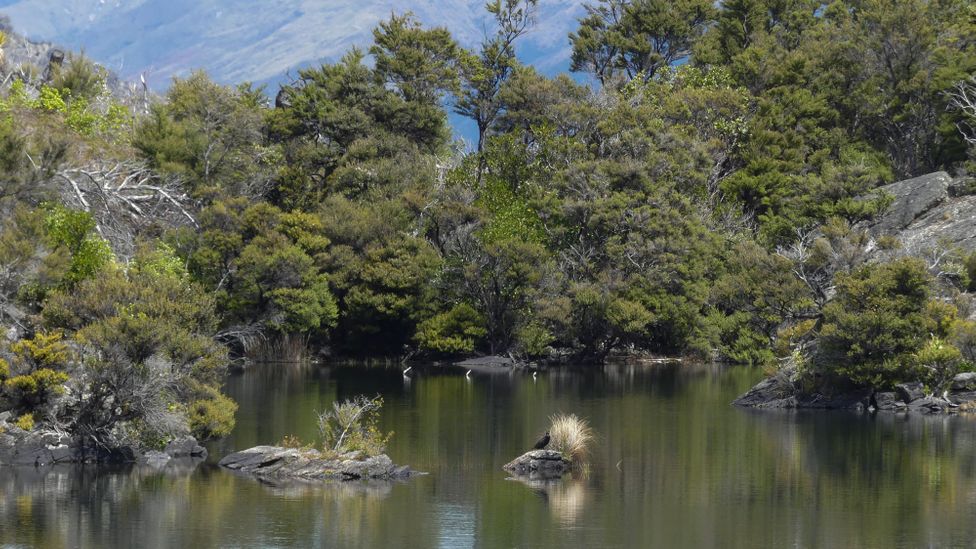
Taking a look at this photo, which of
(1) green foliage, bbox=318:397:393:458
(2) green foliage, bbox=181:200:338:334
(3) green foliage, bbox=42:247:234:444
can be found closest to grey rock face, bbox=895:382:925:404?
(1) green foliage, bbox=318:397:393:458

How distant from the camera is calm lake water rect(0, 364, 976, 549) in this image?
34031mm

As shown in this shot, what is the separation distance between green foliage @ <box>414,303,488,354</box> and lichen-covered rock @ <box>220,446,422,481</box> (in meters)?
39.3

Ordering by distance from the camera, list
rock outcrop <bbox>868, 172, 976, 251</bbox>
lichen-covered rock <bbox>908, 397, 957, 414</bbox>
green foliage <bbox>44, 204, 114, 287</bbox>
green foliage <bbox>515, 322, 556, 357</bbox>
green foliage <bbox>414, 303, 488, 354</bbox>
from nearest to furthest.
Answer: green foliage <bbox>44, 204, 114, 287</bbox>, lichen-covered rock <bbox>908, 397, 957, 414</bbox>, rock outcrop <bbox>868, 172, 976, 251</bbox>, green foliage <bbox>414, 303, 488, 354</bbox>, green foliage <bbox>515, 322, 556, 357</bbox>

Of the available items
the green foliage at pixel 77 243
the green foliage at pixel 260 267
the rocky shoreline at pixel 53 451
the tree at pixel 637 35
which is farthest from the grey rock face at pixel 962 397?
the tree at pixel 637 35

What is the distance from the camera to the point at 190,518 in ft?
116

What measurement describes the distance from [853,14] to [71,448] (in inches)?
3332

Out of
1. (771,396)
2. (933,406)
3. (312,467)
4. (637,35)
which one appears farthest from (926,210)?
(312,467)

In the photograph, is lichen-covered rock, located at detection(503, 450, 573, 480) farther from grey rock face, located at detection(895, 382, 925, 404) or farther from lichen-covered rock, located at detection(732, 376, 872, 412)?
grey rock face, located at detection(895, 382, 925, 404)

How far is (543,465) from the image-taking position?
141ft

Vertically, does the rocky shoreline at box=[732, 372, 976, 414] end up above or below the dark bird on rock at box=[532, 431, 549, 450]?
above

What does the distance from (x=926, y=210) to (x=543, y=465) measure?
48.0m

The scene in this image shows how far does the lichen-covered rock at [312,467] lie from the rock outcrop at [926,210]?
146 ft

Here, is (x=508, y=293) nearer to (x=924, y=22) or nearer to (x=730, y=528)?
(x=924, y=22)

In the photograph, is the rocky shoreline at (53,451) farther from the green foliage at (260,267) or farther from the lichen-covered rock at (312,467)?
the green foliage at (260,267)
